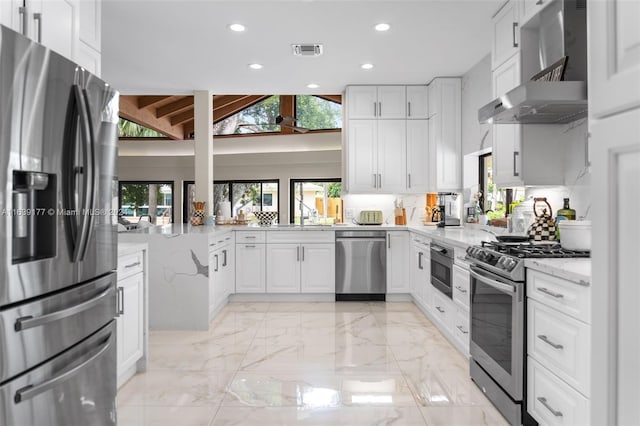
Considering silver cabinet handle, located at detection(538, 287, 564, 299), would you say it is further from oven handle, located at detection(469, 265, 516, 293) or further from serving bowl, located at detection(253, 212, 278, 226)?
serving bowl, located at detection(253, 212, 278, 226)

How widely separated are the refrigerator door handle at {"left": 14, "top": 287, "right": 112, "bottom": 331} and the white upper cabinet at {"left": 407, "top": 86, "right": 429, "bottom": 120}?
4456mm

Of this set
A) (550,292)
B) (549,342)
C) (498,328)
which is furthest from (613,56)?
(498,328)

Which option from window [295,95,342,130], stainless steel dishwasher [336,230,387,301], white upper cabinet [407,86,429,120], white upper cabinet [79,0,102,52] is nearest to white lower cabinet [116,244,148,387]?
white upper cabinet [79,0,102,52]

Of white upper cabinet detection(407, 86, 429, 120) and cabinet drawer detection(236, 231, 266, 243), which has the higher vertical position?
white upper cabinet detection(407, 86, 429, 120)

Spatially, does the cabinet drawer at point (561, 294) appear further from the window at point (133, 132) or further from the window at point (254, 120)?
the window at point (133, 132)

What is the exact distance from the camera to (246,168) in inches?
409

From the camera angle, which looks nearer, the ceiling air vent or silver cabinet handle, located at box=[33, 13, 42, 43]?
silver cabinet handle, located at box=[33, 13, 42, 43]

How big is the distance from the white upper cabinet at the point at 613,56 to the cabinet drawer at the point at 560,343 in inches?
50.9

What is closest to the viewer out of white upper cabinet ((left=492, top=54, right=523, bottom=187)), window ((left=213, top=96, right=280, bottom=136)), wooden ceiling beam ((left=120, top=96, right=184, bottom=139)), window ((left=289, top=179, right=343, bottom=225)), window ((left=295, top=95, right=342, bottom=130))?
white upper cabinet ((left=492, top=54, right=523, bottom=187))

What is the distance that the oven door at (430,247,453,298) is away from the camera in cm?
367

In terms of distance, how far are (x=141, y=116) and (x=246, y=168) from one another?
302 cm

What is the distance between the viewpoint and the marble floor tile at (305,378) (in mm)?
2438

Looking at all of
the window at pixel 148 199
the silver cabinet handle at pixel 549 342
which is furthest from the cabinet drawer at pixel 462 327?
the window at pixel 148 199

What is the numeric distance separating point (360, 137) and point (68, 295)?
4.39 meters
